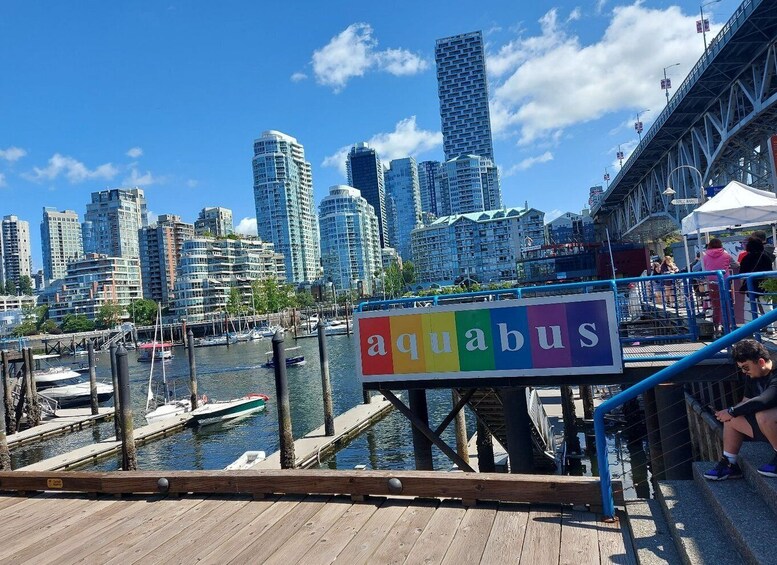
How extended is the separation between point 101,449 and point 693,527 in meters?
28.8

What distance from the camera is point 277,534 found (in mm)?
5305

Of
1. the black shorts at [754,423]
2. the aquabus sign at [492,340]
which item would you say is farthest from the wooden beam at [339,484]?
the aquabus sign at [492,340]

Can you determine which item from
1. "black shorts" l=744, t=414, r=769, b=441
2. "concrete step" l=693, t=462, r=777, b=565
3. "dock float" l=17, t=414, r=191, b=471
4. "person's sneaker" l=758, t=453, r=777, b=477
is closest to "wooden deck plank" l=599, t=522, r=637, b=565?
"concrete step" l=693, t=462, r=777, b=565

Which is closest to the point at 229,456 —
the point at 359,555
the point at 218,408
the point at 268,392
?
the point at 218,408

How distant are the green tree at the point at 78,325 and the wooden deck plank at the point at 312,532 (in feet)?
637

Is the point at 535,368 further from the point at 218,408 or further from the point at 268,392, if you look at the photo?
the point at 268,392

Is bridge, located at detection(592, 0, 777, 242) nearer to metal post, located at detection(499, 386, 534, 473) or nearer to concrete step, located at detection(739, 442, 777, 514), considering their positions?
metal post, located at detection(499, 386, 534, 473)

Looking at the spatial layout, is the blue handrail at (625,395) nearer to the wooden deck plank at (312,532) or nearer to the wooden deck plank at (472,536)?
the wooden deck plank at (472,536)

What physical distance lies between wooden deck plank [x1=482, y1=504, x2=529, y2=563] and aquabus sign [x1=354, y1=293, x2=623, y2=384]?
3.43 metres

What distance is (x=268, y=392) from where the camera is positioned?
49219mm

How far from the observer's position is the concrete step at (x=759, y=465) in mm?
4527

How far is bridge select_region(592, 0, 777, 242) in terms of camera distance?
131 feet

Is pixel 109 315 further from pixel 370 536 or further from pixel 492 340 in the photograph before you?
pixel 370 536

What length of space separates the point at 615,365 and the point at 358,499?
14.2 ft
